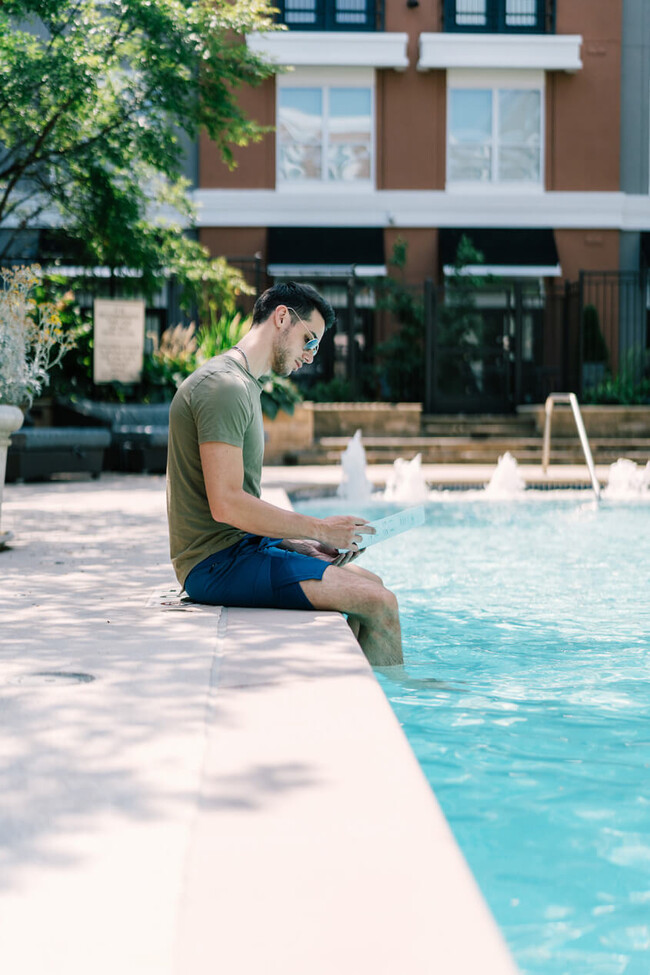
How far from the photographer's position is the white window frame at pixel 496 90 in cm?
2505

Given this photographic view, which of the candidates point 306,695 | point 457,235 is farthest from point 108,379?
point 306,695

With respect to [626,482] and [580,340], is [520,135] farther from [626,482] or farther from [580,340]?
[626,482]

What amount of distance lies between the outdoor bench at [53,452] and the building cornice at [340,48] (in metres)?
13.8

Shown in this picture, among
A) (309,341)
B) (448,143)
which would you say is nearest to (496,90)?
(448,143)

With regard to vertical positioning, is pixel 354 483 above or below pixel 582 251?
below

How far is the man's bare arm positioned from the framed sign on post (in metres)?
13.1

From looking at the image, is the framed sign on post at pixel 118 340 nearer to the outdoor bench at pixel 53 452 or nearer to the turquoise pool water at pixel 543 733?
the outdoor bench at pixel 53 452

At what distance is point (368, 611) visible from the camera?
161 inches

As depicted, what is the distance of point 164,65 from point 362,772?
12740 millimetres

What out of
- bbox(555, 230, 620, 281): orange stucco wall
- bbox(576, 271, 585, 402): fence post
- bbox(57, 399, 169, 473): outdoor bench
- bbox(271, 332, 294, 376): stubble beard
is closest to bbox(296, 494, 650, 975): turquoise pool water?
bbox(271, 332, 294, 376): stubble beard

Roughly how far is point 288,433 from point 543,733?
13336 millimetres

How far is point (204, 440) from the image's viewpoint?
3.78 meters

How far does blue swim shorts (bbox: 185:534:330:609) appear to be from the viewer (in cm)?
402

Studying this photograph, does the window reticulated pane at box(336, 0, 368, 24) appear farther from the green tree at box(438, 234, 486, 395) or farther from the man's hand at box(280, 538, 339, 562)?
the man's hand at box(280, 538, 339, 562)
